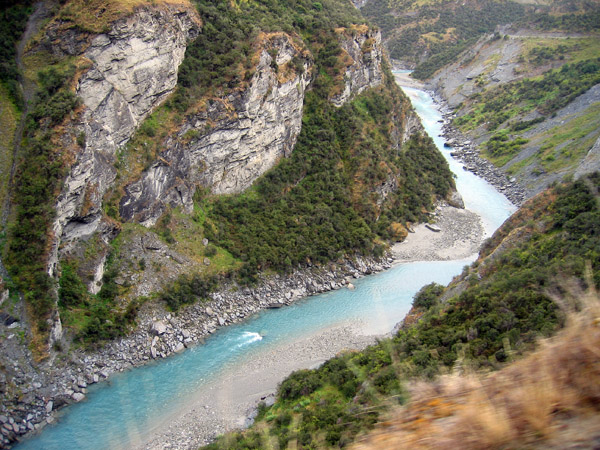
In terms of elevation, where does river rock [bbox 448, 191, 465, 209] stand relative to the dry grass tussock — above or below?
below

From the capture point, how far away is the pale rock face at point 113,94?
2583cm

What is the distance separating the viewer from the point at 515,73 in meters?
73.9

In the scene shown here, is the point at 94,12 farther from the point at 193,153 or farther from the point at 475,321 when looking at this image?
the point at 475,321

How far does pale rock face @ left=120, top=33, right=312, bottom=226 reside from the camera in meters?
30.7

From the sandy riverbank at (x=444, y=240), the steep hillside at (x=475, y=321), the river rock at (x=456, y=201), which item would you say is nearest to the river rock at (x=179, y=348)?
the steep hillside at (x=475, y=321)

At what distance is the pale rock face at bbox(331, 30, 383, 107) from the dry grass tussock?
135 ft

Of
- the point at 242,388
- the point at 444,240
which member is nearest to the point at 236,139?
the point at 242,388

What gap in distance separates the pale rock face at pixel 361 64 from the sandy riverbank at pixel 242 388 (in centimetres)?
2502

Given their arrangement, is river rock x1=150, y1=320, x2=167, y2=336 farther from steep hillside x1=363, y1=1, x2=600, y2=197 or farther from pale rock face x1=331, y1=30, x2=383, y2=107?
steep hillside x1=363, y1=1, x2=600, y2=197

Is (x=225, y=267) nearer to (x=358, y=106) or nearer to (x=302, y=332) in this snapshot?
(x=302, y=332)

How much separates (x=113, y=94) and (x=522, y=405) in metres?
29.7

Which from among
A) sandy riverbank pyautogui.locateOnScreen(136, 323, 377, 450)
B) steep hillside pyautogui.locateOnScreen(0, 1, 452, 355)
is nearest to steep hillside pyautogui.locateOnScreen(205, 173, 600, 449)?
sandy riverbank pyautogui.locateOnScreen(136, 323, 377, 450)

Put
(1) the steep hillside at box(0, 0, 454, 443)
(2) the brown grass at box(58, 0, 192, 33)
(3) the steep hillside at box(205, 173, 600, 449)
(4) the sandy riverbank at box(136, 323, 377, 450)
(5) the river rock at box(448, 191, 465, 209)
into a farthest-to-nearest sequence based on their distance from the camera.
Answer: (5) the river rock at box(448, 191, 465, 209), (2) the brown grass at box(58, 0, 192, 33), (1) the steep hillside at box(0, 0, 454, 443), (4) the sandy riverbank at box(136, 323, 377, 450), (3) the steep hillside at box(205, 173, 600, 449)

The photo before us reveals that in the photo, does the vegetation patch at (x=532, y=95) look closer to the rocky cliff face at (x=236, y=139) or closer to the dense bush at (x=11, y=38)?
the rocky cliff face at (x=236, y=139)
